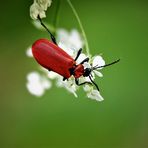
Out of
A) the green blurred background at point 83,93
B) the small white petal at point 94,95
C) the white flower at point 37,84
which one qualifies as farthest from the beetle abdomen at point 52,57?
the green blurred background at point 83,93

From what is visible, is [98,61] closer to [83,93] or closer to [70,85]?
[70,85]

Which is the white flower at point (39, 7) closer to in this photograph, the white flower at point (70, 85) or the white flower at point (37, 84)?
the white flower at point (70, 85)

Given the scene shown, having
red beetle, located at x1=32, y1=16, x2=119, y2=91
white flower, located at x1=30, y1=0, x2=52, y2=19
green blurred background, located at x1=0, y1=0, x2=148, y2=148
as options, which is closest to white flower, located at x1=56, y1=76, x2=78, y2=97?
red beetle, located at x1=32, y1=16, x2=119, y2=91
